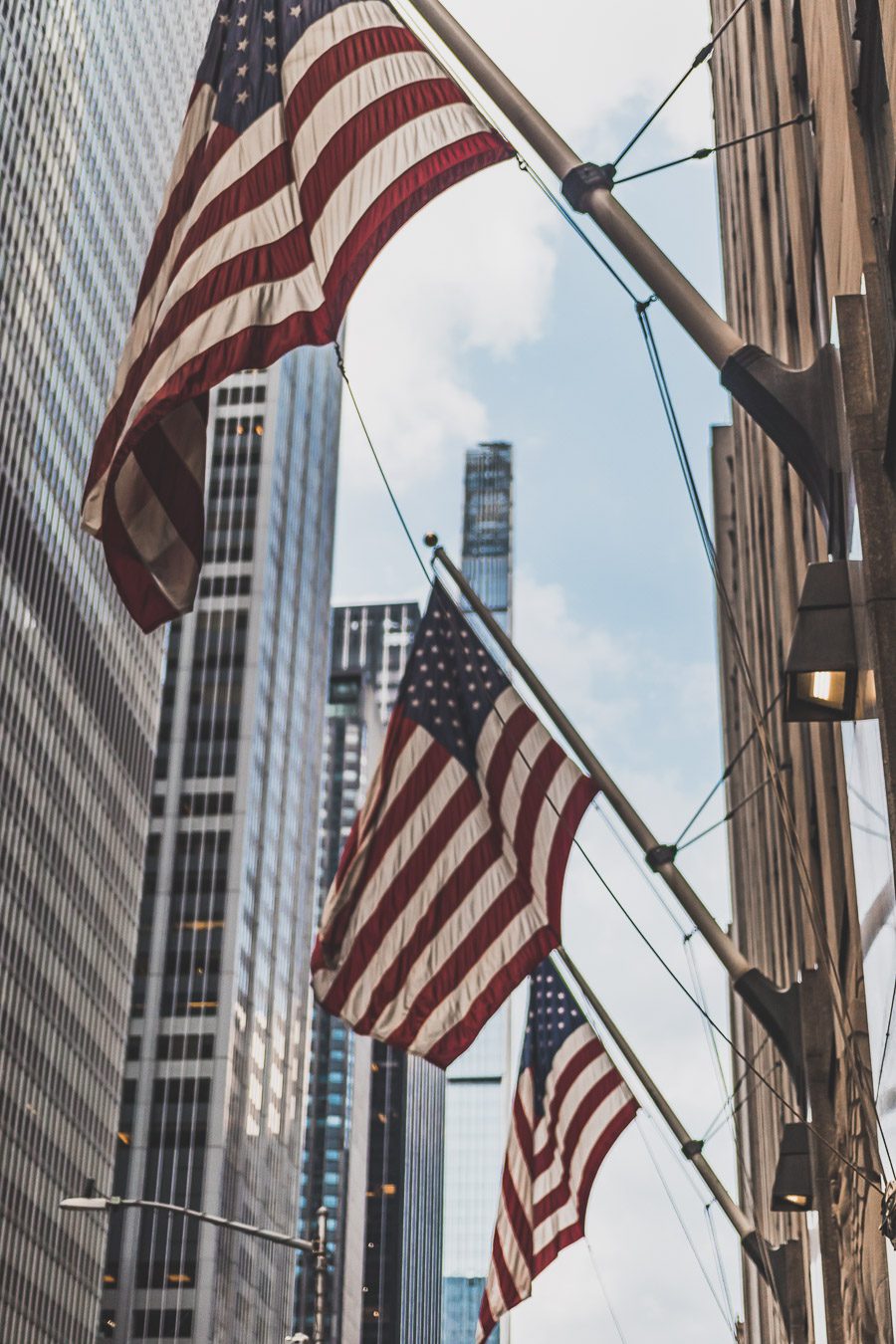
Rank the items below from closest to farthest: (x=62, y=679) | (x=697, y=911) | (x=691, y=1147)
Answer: (x=697, y=911), (x=691, y=1147), (x=62, y=679)

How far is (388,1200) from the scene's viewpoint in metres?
192

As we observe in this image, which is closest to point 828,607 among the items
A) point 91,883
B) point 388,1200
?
point 91,883

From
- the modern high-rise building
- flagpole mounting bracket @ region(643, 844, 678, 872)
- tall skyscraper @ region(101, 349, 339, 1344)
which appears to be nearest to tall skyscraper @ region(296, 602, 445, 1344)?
tall skyscraper @ region(101, 349, 339, 1344)

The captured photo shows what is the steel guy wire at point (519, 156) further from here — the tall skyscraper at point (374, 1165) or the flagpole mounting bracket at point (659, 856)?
the tall skyscraper at point (374, 1165)

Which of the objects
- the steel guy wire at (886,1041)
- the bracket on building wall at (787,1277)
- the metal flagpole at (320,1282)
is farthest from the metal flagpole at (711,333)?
the metal flagpole at (320,1282)

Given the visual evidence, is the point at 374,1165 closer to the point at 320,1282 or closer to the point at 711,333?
the point at 320,1282

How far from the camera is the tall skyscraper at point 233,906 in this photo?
120 metres

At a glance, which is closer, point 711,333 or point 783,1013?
point 711,333

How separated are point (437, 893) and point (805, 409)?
7915 millimetres

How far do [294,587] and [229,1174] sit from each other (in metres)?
50.0

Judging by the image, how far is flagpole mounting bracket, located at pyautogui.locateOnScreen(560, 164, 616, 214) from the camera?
33.8ft

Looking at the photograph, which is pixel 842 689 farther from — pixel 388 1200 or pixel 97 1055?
pixel 388 1200

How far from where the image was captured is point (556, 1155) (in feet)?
67.1

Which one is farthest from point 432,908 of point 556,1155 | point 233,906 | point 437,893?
point 233,906
